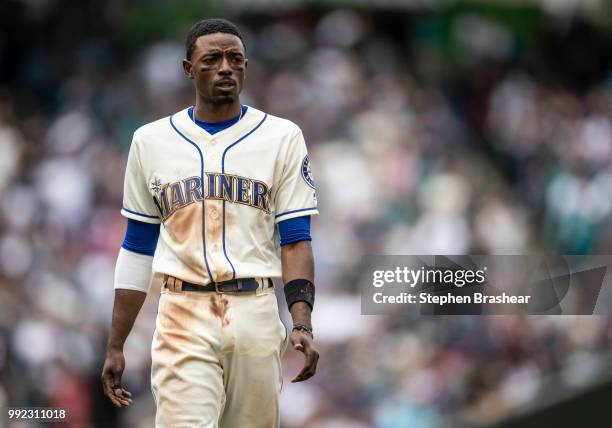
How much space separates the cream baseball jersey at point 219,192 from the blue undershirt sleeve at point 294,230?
0.9 inches

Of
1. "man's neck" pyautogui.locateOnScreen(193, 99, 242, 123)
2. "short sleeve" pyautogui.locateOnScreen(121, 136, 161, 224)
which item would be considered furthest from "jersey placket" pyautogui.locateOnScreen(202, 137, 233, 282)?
"short sleeve" pyautogui.locateOnScreen(121, 136, 161, 224)

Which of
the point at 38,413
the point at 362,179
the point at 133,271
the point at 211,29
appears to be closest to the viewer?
the point at 211,29

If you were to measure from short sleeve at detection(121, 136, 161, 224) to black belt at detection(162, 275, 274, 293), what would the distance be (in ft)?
0.98

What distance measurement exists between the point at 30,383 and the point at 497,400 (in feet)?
11.3

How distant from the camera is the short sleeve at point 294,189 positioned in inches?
187

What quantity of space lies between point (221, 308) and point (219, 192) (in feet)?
1.38

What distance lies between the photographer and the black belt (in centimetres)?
465

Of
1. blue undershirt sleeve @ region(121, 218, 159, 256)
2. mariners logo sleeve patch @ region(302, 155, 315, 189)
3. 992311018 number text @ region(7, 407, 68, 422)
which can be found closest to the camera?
mariners logo sleeve patch @ region(302, 155, 315, 189)

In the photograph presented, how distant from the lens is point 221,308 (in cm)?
464

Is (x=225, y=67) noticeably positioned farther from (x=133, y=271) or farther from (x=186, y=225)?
(x=133, y=271)

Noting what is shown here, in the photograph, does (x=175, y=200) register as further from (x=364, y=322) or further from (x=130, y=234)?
(x=364, y=322)

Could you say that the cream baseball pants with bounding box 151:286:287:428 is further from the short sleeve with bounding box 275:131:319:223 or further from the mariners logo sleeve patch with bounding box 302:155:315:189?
the mariners logo sleeve patch with bounding box 302:155:315:189

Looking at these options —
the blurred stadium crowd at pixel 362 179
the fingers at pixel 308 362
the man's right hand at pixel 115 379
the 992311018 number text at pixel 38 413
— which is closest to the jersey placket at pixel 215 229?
the fingers at pixel 308 362

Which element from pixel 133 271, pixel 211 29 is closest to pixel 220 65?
pixel 211 29
